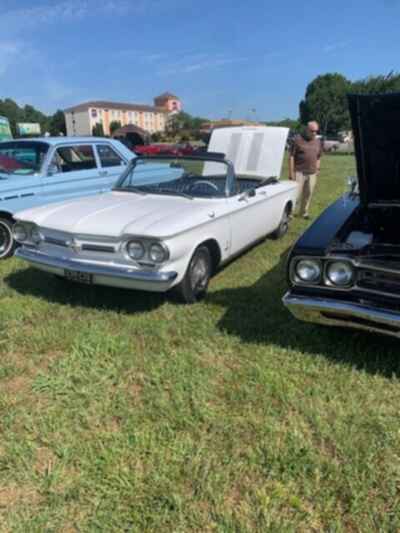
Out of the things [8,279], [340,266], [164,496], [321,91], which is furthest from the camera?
[321,91]

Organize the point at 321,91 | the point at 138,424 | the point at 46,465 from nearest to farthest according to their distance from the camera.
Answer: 1. the point at 46,465
2. the point at 138,424
3. the point at 321,91

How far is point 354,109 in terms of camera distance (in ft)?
9.46

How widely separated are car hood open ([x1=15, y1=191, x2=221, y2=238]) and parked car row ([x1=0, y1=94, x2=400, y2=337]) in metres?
0.01

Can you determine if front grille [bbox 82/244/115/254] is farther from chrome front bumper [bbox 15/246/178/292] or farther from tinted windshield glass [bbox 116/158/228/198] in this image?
tinted windshield glass [bbox 116/158/228/198]

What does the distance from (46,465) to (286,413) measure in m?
1.42

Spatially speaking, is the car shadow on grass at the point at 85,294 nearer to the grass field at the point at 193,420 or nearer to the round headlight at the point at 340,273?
the grass field at the point at 193,420

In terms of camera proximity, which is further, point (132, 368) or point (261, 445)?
point (132, 368)

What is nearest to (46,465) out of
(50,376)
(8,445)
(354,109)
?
(8,445)

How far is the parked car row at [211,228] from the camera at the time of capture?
2783mm

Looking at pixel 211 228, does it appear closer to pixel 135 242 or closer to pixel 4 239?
pixel 135 242

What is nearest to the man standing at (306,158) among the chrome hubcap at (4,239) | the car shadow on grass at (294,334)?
the car shadow on grass at (294,334)

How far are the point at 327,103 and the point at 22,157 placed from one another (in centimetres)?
8156

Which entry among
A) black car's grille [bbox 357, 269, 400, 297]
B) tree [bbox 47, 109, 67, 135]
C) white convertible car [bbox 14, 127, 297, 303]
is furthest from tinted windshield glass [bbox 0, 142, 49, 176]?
tree [bbox 47, 109, 67, 135]

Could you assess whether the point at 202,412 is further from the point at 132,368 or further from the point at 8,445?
the point at 8,445
